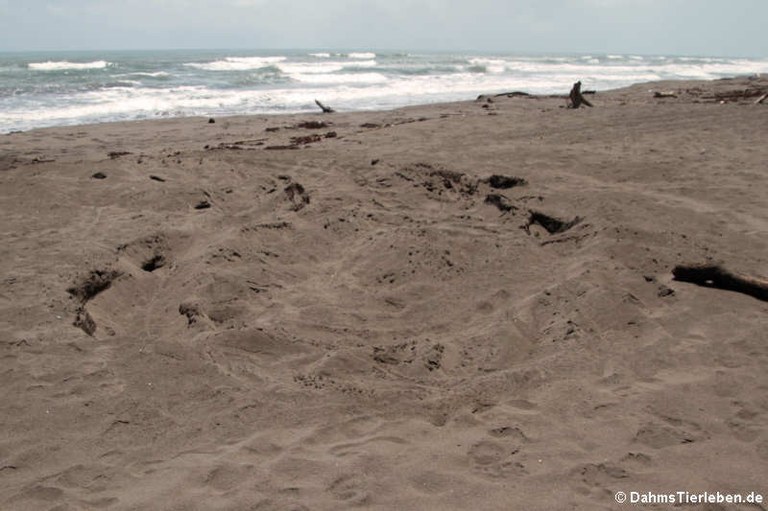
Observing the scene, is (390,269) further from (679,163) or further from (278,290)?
(679,163)

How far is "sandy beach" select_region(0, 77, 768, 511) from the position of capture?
8.12 ft

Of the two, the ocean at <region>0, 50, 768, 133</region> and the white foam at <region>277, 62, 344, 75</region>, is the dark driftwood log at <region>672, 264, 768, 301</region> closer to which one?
the ocean at <region>0, 50, 768, 133</region>

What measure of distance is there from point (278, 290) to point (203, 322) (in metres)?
0.64

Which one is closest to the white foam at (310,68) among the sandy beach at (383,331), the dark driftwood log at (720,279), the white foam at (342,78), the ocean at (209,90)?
the ocean at (209,90)

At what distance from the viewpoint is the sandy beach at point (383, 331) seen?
8.12 feet

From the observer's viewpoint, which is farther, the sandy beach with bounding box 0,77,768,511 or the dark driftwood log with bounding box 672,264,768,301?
the dark driftwood log with bounding box 672,264,768,301

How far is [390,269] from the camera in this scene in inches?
177

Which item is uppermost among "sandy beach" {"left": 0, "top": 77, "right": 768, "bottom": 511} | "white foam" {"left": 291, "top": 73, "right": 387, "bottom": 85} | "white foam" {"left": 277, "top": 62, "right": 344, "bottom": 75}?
"white foam" {"left": 277, "top": 62, "right": 344, "bottom": 75}

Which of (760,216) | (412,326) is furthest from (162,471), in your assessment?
(760,216)

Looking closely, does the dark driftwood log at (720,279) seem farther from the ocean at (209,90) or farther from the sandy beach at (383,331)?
the ocean at (209,90)

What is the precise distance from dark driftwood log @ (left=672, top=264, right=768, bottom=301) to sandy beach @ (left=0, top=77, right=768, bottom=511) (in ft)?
0.26

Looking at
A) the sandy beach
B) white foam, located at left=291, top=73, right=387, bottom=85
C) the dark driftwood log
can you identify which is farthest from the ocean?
the dark driftwood log

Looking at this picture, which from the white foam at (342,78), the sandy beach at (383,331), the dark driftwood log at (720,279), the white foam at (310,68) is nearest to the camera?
the sandy beach at (383,331)

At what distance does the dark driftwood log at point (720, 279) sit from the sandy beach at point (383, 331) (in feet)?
0.26
